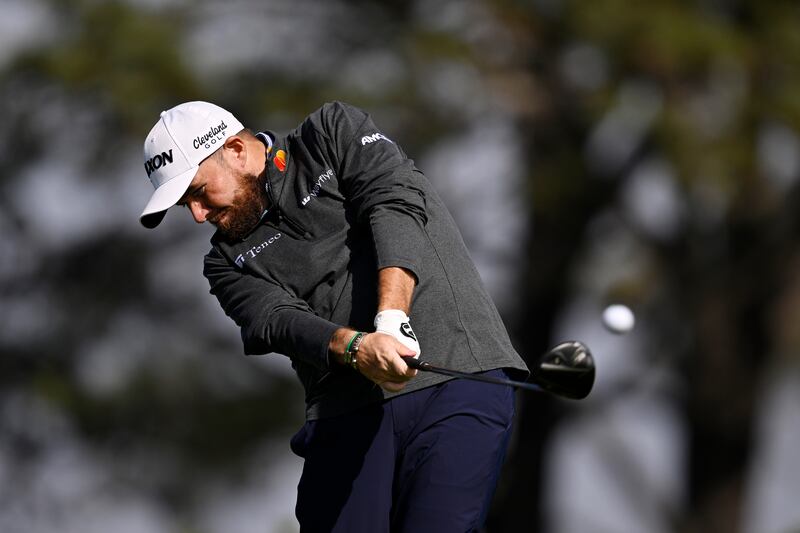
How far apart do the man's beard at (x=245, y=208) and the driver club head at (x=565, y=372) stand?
41.0 inches

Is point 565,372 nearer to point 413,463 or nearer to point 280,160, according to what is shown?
point 413,463

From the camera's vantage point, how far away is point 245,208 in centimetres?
491

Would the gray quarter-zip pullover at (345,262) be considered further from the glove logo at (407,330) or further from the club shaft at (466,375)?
the glove logo at (407,330)

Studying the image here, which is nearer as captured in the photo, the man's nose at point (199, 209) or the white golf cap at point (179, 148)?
the white golf cap at point (179, 148)

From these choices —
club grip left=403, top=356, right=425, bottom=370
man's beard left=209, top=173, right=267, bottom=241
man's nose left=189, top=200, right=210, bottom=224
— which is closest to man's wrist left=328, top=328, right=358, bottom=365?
club grip left=403, top=356, right=425, bottom=370

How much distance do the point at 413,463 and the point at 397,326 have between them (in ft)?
1.72

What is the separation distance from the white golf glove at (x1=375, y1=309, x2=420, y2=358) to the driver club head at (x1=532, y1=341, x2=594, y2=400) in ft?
1.41

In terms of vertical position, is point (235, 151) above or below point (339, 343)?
above

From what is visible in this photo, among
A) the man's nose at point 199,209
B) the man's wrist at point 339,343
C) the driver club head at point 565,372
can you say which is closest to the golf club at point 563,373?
the driver club head at point 565,372

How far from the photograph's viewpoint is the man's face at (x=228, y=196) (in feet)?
16.0

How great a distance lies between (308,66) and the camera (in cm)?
1575

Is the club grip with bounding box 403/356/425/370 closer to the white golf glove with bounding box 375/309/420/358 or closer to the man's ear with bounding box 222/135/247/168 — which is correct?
the white golf glove with bounding box 375/309/420/358

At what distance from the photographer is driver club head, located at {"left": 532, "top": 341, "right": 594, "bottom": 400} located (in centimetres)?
463

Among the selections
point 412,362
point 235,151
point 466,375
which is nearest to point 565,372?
point 466,375
